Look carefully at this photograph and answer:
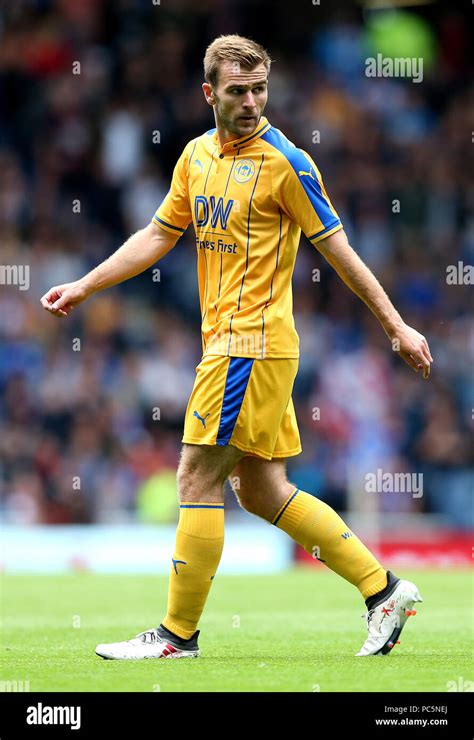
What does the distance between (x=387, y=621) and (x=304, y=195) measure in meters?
1.86

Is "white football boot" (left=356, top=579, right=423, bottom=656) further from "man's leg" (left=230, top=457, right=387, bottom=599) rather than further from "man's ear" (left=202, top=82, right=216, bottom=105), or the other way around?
"man's ear" (left=202, top=82, right=216, bottom=105)

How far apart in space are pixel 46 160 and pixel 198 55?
2660mm

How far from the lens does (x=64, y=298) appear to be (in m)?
6.06

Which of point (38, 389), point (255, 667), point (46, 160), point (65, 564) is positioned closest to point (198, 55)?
point (46, 160)

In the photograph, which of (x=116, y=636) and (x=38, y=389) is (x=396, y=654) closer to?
(x=116, y=636)

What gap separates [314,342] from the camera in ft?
54.5

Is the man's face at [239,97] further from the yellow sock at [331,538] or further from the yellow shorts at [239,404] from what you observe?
the yellow sock at [331,538]

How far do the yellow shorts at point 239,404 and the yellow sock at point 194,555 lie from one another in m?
0.31

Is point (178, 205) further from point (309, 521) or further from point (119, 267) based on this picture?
point (309, 521)

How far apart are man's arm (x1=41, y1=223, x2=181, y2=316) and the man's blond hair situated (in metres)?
0.80

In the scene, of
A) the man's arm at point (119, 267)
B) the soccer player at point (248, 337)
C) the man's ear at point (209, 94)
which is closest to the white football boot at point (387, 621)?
the soccer player at point (248, 337)

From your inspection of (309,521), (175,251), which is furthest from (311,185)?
(175,251)

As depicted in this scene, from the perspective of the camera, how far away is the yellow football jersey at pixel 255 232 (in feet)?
19.2

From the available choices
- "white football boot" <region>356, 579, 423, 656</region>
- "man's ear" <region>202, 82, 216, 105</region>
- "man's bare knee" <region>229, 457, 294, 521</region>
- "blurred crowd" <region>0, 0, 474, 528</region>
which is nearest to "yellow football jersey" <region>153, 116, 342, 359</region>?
"man's ear" <region>202, 82, 216, 105</region>
